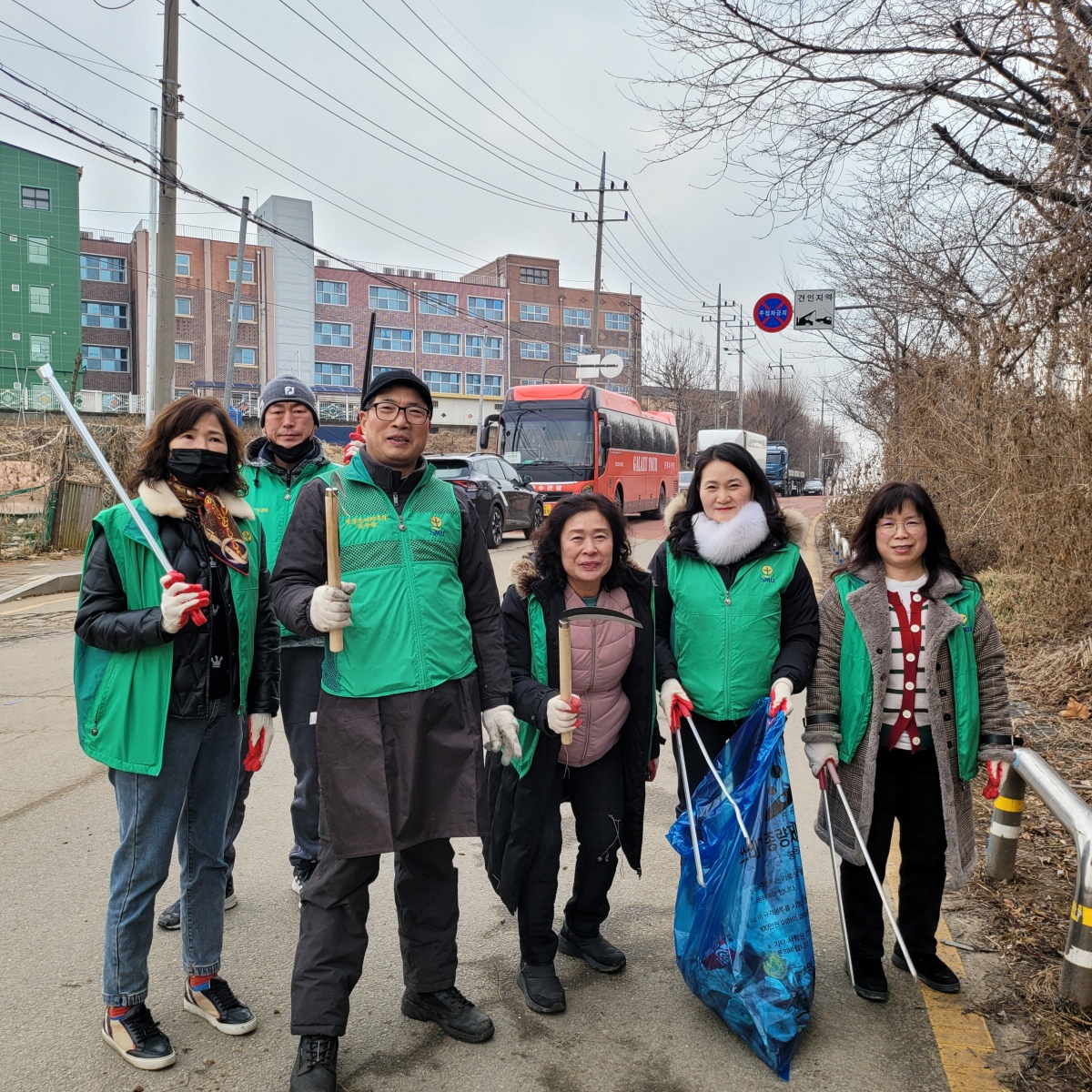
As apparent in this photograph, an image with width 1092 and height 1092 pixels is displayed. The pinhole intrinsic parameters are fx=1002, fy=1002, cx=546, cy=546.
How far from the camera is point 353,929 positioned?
291 centimetres

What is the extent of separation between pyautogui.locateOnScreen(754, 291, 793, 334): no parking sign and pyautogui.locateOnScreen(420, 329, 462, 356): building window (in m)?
57.7

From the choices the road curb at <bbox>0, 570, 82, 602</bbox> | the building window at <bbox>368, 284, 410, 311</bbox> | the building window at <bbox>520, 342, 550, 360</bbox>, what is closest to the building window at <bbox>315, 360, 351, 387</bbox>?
the building window at <bbox>368, 284, 410, 311</bbox>

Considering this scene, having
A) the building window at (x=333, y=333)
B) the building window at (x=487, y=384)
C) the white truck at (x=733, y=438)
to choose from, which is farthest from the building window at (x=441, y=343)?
the white truck at (x=733, y=438)

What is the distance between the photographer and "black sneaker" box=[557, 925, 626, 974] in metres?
3.48

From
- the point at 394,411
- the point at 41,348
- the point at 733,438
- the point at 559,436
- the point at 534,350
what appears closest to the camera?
the point at 394,411

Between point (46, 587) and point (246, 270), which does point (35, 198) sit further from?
point (46, 587)

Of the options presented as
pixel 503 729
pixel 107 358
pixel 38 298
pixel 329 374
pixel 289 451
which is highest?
pixel 38 298

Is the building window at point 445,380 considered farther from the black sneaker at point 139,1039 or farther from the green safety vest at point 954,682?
the black sneaker at point 139,1039

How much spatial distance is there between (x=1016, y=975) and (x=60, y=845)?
3.99 meters

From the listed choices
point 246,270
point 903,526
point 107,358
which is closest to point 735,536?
point 903,526

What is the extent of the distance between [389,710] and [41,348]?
2196 inches

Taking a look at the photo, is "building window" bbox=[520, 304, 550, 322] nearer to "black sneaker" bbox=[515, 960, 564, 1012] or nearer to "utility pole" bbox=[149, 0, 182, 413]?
"utility pole" bbox=[149, 0, 182, 413]

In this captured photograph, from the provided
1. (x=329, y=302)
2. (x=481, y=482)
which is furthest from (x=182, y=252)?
(x=481, y=482)

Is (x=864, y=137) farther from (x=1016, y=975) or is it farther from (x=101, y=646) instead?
(x=101, y=646)
